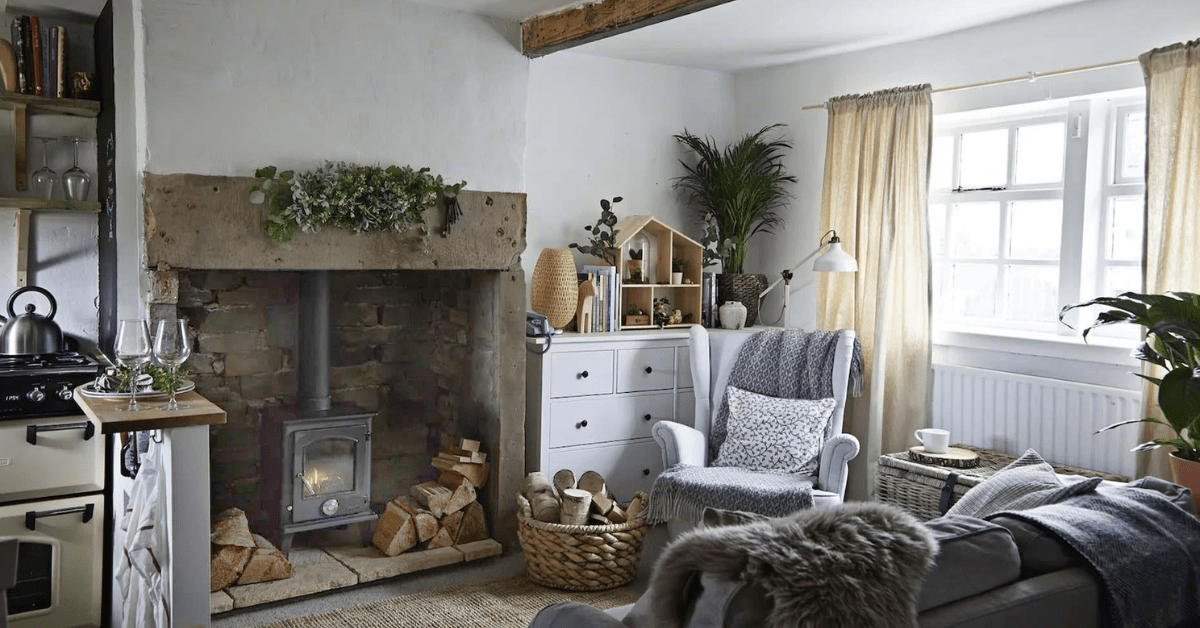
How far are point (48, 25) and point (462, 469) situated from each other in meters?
2.26

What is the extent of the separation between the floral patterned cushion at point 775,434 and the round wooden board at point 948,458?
1.23 ft

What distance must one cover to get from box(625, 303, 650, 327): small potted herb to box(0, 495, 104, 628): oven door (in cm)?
232

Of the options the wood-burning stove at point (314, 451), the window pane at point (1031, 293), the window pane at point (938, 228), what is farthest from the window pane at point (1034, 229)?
the wood-burning stove at point (314, 451)

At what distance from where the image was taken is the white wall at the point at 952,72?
3.39 meters

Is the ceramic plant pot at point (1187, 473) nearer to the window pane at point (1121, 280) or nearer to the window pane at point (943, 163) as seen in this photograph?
the window pane at point (1121, 280)

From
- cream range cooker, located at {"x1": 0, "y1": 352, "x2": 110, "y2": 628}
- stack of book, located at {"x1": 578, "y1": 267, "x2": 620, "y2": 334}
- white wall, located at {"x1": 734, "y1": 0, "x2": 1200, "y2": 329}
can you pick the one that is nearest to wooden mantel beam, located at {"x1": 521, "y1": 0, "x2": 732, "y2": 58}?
stack of book, located at {"x1": 578, "y1": 267, "x2": 620, "y2": 334}

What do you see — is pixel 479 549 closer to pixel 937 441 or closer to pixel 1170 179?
pixel 937 441

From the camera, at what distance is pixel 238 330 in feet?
12.5

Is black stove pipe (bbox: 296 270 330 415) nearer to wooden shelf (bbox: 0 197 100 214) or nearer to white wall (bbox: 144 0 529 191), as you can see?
white wall (bbox: 144 0 529 191)

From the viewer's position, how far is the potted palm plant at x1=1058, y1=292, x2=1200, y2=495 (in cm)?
242

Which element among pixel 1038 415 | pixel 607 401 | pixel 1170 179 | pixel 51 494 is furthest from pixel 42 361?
pixel 1170 179

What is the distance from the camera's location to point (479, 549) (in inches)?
150

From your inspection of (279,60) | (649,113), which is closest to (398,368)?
(279,60)

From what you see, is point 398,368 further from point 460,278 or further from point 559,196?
point 559,196
